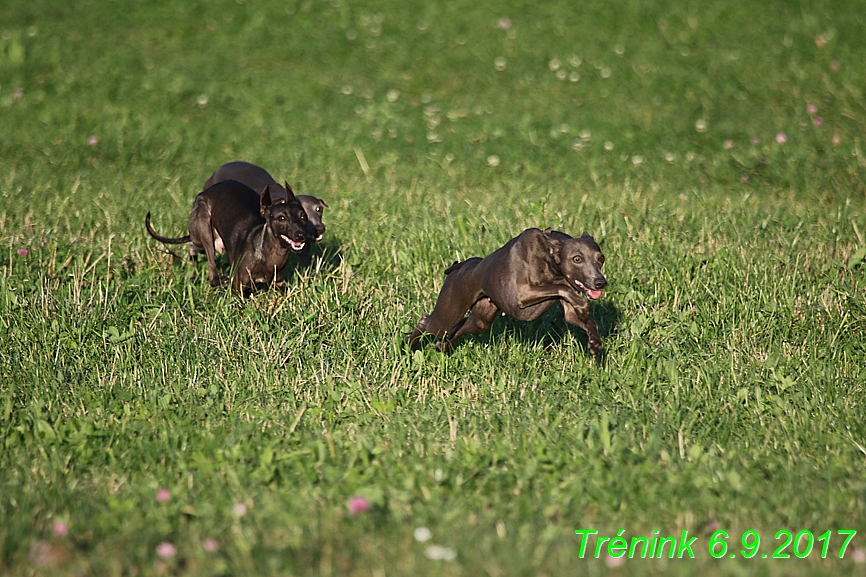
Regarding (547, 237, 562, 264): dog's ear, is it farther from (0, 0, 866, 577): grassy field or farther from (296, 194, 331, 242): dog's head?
(296, 194, 331, 242): dog's head

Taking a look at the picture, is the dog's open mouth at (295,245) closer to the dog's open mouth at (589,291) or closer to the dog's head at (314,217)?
the dog's head at (314,217)

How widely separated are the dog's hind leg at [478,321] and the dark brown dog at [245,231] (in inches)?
49.1

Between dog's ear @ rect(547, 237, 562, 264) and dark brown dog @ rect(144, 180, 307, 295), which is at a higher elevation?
dog's ear @ rect(547, 237, 562, 264)

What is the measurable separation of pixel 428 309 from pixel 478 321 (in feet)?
3.88

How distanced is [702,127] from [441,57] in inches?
180

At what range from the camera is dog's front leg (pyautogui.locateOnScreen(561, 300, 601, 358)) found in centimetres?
510

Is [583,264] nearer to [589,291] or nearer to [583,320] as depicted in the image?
[589,291]

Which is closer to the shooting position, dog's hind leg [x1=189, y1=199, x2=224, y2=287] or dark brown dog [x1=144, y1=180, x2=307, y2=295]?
dark brown dog [x1=144, y1=180, x2=307, y2=295]

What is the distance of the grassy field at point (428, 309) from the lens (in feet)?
13.7

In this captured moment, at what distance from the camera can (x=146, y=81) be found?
13445 millimetres

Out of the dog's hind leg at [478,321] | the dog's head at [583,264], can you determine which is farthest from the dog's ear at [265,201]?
the dog's head at [583,264]

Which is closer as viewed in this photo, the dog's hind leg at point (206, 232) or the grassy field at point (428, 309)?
the grassy field at point (428, 309)

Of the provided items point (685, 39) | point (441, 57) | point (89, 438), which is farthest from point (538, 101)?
point (89, 438)

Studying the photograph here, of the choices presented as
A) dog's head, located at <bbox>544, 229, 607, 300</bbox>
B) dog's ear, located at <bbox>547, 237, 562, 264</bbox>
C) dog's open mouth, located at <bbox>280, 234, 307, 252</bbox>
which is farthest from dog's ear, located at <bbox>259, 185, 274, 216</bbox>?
dog's head, located at <bbox>544, 229, 607, 300</bbox>
